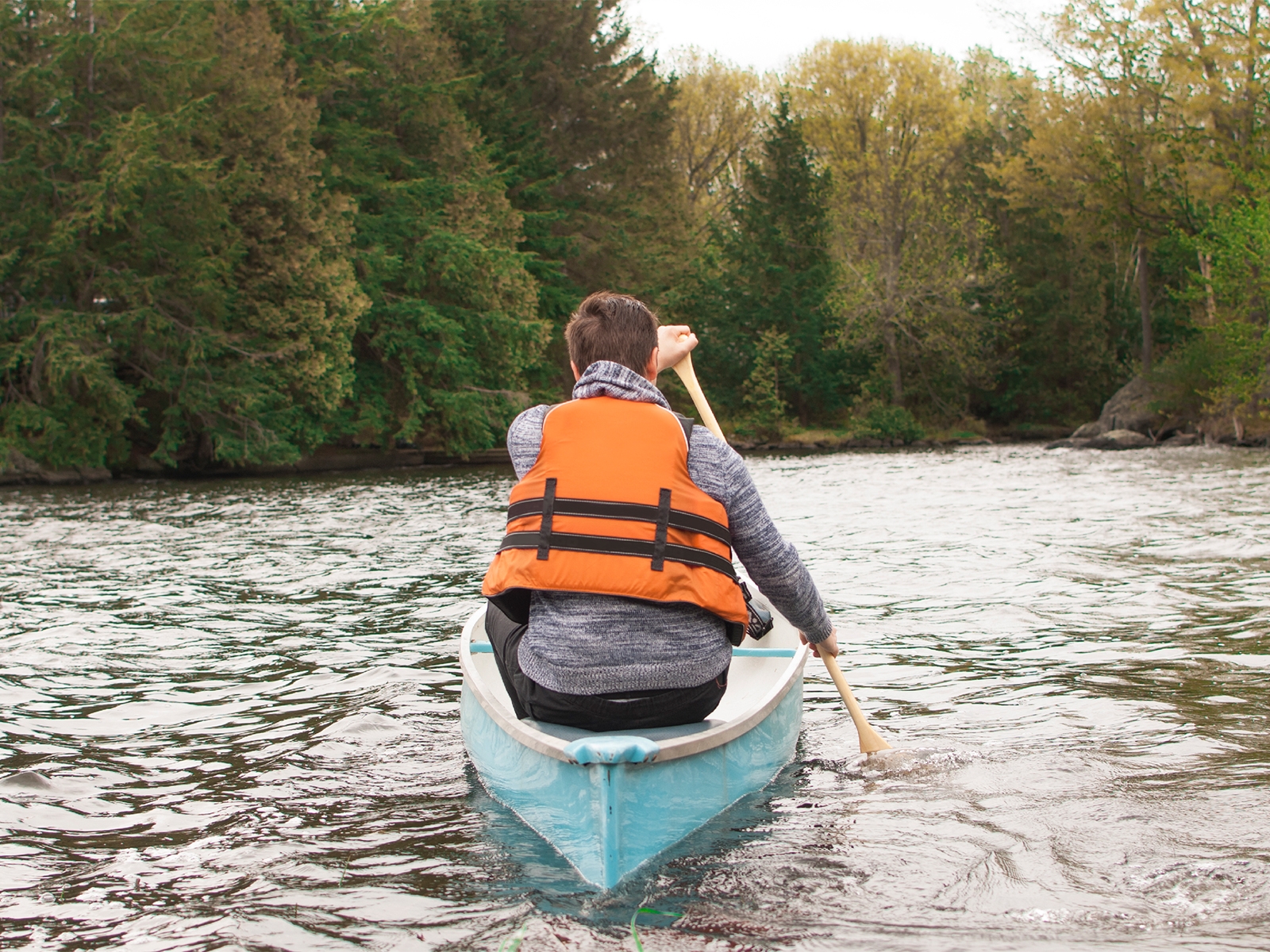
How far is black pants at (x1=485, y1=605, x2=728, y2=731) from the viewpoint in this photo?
3.28 metres

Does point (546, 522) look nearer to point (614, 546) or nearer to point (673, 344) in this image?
point (614, 546)

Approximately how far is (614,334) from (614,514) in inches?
20.3

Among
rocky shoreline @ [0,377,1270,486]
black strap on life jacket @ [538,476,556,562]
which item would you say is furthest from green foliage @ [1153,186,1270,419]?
black strap on life jacket @ [538,476,556,562]

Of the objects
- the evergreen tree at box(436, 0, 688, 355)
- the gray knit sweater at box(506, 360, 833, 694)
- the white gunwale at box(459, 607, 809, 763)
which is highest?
the evergreen tree at box(436, 0, 688, 355)

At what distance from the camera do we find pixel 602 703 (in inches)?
128

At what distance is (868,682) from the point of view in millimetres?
5781

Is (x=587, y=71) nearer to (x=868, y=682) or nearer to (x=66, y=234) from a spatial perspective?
(x=66, y=234)

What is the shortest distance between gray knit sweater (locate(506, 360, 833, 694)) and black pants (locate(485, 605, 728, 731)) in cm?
4

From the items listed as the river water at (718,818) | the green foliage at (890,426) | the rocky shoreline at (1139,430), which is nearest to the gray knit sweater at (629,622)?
the river water at (718,818)

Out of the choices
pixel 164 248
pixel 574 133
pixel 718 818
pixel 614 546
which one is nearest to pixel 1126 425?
pixel 574 133

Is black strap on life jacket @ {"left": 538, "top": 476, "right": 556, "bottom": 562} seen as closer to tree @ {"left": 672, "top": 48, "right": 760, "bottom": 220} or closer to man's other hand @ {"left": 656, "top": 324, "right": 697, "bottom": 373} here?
man's other hand @ {"left": 656, "top": 324, "right": 697, "bottom": 373}

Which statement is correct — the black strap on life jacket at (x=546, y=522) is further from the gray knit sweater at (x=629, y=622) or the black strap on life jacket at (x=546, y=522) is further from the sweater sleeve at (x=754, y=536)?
the sweater sleeve at (x=754, y=536)

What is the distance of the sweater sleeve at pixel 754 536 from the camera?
3.26 m

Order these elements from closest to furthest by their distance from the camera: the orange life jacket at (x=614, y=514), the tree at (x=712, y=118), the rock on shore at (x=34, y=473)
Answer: the orange life jacket at (x=614, y=514), the rock on shore at (x=34, y=473), the tree at (x=712, y=118)
